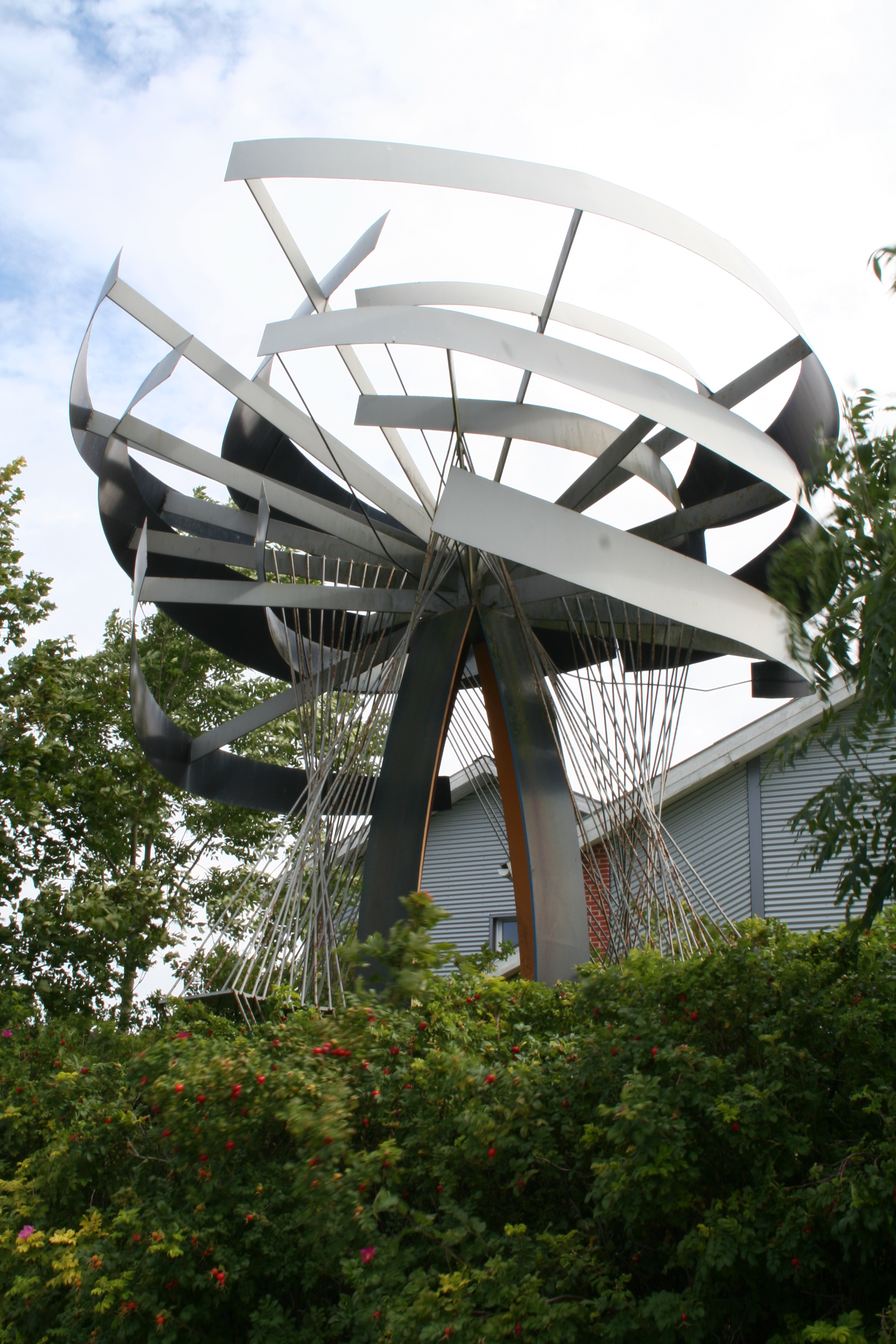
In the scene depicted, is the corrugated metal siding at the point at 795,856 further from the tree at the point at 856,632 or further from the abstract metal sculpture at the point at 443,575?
the tree at the point at 856,632

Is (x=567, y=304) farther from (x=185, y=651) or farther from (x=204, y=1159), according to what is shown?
(x=185, y=651)

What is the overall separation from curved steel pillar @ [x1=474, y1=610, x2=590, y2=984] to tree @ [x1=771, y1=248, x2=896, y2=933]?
361 cm

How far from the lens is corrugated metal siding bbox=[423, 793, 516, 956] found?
49.6 feet

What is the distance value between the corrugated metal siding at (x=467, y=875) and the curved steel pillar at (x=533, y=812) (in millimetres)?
7197

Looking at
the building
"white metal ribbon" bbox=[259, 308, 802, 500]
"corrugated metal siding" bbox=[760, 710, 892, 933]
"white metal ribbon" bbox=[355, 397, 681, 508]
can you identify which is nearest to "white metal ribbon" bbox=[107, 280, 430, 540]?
"white metal ribbon" bbox=[355, 397, 681, 508]

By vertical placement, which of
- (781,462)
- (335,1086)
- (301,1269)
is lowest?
(301,1269)

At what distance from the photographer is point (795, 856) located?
11.6 metres

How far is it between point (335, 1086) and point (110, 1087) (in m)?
3.12

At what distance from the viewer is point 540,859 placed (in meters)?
7.48

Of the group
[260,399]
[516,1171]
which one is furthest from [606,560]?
[260,399]

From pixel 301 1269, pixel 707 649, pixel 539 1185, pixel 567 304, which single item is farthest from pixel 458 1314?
pixel 567 304

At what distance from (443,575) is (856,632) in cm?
523

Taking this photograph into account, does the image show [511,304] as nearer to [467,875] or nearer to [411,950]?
[411,950]

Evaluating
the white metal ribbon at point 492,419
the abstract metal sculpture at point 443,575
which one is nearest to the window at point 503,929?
the abstract metal sculpture at point 443,575
